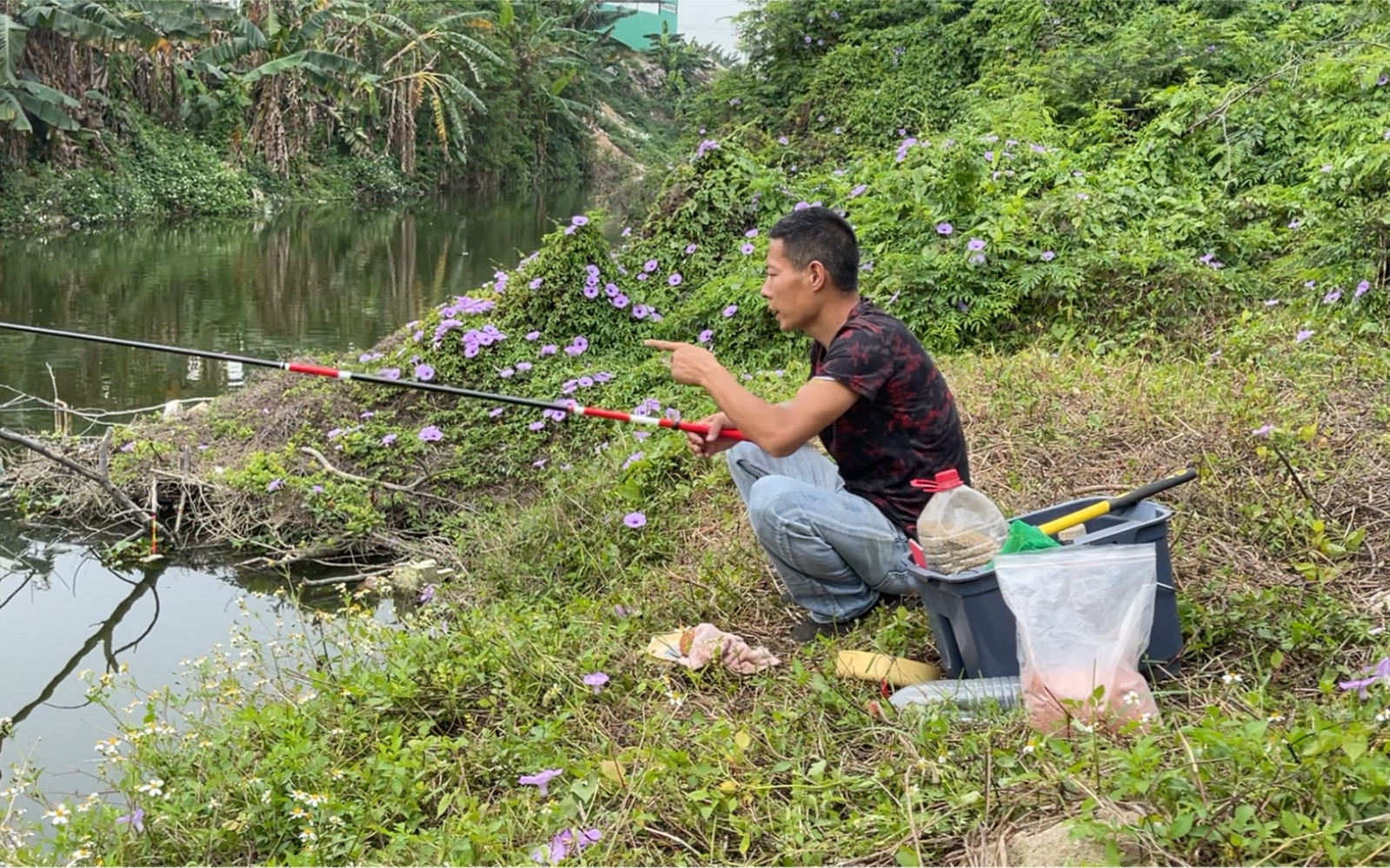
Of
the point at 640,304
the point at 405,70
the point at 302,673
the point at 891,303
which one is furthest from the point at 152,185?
the point at 302,673

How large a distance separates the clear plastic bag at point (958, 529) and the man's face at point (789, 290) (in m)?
0.54

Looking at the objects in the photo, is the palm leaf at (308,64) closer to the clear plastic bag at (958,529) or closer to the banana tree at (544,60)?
the banana tree at (544,60)

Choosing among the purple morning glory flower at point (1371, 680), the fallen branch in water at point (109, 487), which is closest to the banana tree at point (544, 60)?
the fallen branch in water at point (109, 487)

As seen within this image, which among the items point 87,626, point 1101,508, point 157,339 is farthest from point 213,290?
point 1101,508

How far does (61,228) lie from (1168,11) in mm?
14513

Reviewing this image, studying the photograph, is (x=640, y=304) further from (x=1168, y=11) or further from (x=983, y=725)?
(x=1168, y=11)

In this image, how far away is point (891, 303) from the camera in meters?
5.41

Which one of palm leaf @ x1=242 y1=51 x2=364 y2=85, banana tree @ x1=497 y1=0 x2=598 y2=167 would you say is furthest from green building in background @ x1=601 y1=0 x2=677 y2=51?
palm leaf @ x1=242 y1=51 x2=364 y2=85

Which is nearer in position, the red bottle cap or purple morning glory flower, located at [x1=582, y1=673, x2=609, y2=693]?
the red bottle cap

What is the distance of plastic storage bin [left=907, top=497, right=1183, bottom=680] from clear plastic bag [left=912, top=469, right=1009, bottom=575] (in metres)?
0.05

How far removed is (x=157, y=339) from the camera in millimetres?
9961

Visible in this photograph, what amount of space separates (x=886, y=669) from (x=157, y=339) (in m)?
8.88

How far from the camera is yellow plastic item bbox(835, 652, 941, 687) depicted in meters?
2.62

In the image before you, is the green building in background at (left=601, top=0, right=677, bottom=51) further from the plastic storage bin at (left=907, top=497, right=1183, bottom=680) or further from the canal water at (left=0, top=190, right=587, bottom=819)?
the plastic storage bin at (left=907, top=497, right=1183, bottom=680)
